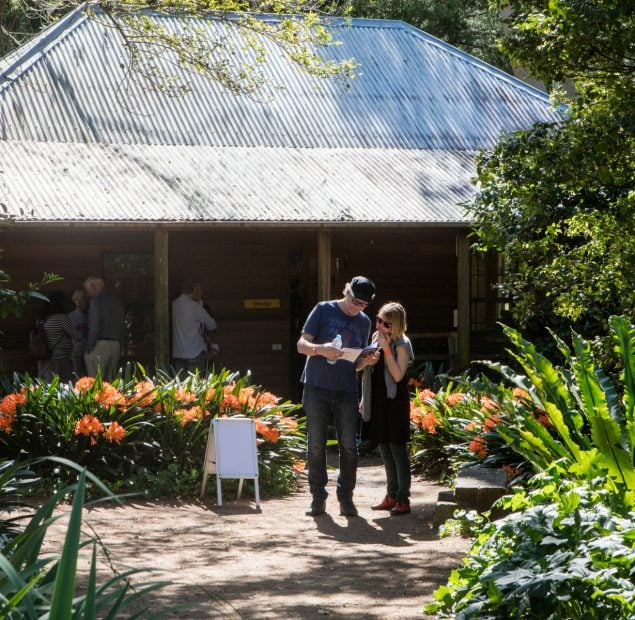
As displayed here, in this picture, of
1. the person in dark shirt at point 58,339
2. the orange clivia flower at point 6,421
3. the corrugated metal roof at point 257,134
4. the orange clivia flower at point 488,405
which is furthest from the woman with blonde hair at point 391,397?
the person in dark shirt at point 58,339

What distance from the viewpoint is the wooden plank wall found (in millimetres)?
15586

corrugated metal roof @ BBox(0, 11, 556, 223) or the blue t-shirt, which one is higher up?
corrugated metal roof @ BBox(0, 11, 556, 223)

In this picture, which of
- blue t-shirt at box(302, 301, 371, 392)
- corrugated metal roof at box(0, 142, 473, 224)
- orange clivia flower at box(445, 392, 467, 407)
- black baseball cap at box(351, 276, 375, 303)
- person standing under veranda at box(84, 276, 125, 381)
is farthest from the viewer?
corrugated metal roof at box(0, 142, 473, 224)

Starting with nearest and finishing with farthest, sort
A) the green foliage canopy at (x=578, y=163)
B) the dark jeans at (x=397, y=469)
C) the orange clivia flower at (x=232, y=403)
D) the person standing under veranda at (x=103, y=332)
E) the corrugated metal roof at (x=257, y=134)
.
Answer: the green foliage canopy at (x=578, y=163) → the dark jeans at (x=397, y=469) → the orange clivia flower at (x=232, y=403) → the person standing under veranda at (x=103, y=332) → the corrugated metal roof at (x=257, y=134)

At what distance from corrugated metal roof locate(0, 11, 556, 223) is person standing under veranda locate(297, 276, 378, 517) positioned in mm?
4792

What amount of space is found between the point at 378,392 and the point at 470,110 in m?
10.2

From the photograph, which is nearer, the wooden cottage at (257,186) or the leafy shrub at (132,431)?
the leafy shrub at (132,431)

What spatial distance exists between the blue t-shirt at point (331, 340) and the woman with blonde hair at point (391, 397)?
0.26 m

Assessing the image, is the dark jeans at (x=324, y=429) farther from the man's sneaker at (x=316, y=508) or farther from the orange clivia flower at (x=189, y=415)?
the orange clivia flower at (x=189, y=415)

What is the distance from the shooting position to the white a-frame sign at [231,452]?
9180mm

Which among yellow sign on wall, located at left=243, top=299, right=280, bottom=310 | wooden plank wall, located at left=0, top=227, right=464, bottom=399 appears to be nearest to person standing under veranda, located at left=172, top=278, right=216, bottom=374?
wooden plank wall, located at left=0, top=227, right=464, bottom=399

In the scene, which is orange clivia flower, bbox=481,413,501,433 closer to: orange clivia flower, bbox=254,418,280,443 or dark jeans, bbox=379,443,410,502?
dark jeans, bbox=379,443,410,502

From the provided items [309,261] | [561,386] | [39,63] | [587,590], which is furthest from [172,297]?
[587,590]

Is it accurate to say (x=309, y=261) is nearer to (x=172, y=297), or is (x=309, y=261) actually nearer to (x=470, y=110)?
(x=172, y=297)
